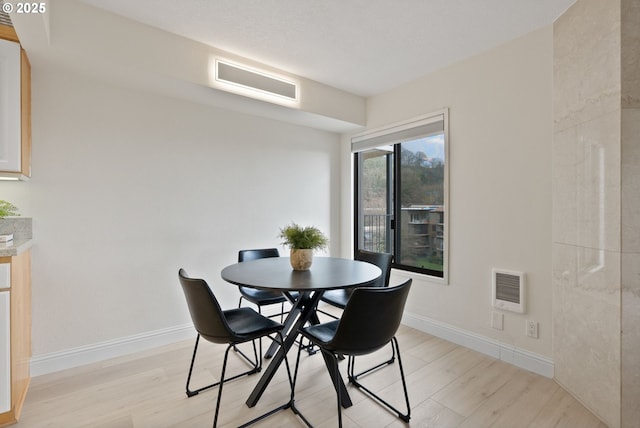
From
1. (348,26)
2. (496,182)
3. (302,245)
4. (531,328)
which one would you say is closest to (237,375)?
(302,245)

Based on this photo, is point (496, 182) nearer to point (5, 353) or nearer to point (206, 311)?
point (206, 311)

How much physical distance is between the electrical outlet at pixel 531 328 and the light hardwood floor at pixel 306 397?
28cm

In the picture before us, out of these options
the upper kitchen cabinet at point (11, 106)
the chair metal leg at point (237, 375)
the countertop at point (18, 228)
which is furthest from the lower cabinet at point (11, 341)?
the chair metal leg at point (237, 375)

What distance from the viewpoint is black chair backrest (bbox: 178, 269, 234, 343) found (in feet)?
5.45

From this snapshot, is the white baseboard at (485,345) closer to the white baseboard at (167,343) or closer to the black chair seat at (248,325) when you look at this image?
the white baseboard at (167,343)

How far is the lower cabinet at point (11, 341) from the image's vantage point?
1735mm

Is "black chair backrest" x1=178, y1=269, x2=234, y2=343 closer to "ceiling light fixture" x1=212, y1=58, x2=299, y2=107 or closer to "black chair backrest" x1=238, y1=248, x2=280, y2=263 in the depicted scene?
"black chair backrest" x1=238, y1=248, x2=280, y2=263

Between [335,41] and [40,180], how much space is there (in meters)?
2.51

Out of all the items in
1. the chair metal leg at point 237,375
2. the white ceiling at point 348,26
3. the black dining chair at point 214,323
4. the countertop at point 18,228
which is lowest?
the chair metal leg at point 237,375

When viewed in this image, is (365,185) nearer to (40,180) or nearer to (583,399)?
(583,399)

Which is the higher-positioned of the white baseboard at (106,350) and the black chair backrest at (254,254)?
the black chair backrest at (254,254)

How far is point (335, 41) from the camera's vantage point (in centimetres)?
256

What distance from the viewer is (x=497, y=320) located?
262cm

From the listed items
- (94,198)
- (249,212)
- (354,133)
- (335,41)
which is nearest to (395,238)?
(354,133)
